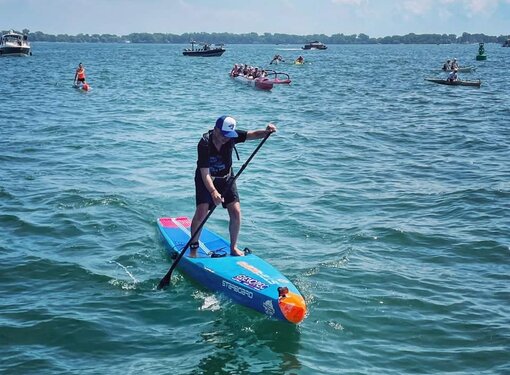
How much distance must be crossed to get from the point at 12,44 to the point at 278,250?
87481 mm

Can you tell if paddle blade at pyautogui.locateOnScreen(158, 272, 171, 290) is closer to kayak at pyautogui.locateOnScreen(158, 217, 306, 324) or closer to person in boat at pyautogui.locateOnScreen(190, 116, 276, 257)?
kayak at pyautogui.locateOnScreen(158, 217, 306, 324)

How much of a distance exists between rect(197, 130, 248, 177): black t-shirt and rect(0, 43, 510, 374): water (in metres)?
1.91

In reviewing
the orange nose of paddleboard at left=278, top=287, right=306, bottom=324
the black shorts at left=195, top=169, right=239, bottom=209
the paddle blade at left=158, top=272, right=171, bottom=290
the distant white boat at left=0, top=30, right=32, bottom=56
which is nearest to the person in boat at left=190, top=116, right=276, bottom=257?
the black shorts at left=195, top=169, right=239, bottom=209

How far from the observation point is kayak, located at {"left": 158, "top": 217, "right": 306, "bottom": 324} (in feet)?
26.6

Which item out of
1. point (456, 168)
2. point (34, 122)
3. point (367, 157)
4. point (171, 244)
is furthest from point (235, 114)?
point (171, 244)

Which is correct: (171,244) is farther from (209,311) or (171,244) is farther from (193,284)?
(209,311)

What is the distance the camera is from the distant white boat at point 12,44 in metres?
87.0

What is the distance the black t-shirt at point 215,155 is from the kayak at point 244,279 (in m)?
1.40

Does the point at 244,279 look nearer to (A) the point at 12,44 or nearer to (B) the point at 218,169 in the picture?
(B) the point at 218,169

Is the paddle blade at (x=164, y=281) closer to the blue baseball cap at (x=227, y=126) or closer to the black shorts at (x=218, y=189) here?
the black shorts at (x=218, y=189)

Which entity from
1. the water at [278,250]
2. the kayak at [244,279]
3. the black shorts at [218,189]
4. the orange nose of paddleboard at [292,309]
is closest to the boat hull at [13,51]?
the water at [278,250]

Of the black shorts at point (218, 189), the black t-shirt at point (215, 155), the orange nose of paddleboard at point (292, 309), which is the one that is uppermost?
the black t-shirt at point (215, 155)

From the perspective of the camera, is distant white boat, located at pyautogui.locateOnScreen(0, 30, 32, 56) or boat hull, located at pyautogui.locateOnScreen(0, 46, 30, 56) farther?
distant white boat, located at pyautogui.locateOnScreen(0, 30, 32, 56)

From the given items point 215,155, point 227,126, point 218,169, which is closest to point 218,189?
point 218,169
